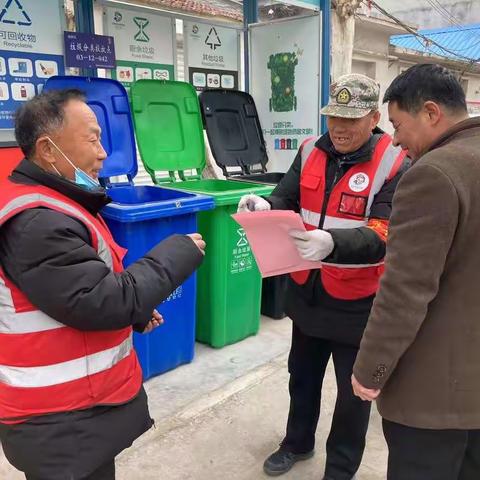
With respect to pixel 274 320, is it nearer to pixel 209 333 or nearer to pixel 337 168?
pixel 209 333

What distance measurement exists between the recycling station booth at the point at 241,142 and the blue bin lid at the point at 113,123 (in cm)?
79

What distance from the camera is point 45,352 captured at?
1336mm

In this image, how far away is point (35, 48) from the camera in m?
3.31

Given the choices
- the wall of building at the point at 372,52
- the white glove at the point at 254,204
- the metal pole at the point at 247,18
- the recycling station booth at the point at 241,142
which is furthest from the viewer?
the wall of building at the point at 372,52

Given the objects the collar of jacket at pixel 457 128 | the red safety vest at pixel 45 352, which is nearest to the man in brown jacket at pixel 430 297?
the collar of jacket at pixel 457 128

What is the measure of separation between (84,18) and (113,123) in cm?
84

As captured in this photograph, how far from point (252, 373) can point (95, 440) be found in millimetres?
1936

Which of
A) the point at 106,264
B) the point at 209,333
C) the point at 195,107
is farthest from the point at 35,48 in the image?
the point at 106,264

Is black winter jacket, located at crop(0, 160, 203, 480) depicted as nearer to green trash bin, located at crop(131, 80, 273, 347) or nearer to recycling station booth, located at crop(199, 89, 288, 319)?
green trash bin, located at crop(131, 80, 273, 347)

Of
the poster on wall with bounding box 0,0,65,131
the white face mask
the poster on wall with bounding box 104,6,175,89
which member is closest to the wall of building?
the poster on wall with bounding box 104,6,175,89

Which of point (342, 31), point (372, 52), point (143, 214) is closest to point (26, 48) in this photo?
point (143, 214)

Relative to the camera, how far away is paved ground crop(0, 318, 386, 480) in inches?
95.0

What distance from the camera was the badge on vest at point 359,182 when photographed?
1.97 metres

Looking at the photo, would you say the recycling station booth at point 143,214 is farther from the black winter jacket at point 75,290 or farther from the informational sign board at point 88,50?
the black winter jacket at point 75,290
